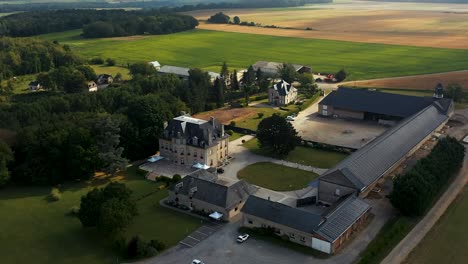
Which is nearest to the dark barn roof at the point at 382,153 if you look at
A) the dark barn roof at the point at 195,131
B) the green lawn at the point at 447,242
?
the green lawn at the point at 447,242

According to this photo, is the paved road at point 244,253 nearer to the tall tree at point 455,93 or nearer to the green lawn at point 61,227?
the green lawn at point 61,227

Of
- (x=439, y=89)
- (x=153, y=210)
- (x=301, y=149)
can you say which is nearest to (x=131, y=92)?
(x=301, y=149)

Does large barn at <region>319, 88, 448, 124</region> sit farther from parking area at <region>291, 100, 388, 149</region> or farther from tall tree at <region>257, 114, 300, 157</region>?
tall tree at <region>257, 114, 300, 157</region>

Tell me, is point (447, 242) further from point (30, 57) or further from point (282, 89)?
point (30, 57)

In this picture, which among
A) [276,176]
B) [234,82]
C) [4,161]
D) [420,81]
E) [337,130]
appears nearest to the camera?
[4,161]

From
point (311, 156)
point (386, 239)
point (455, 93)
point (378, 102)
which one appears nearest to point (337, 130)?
point (378, 102)

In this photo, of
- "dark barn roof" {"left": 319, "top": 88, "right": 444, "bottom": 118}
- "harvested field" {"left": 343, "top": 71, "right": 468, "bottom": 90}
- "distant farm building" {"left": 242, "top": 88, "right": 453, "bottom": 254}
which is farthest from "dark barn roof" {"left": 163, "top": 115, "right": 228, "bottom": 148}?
"harvested field" {"left": 343, "top": 71, "right": 468, "bottom": 90}

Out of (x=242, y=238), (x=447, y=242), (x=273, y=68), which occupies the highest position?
(x=273, y=68)

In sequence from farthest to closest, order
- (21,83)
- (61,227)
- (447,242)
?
1. (21,83)
2. (61,227)
3. (447,242)
